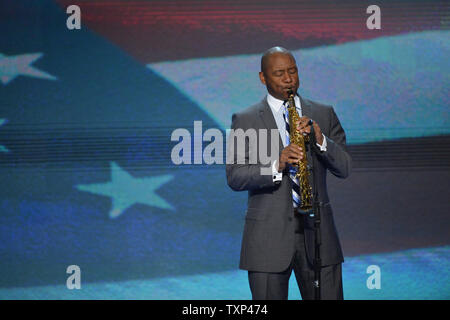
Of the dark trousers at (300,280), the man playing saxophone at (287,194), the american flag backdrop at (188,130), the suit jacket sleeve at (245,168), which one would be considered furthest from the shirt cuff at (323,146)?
the american flag backdrop at (188,130)

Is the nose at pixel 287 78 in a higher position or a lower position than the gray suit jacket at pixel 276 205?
higher

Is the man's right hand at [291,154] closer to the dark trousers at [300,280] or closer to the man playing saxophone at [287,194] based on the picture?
the man playing saxophone at [287,194]

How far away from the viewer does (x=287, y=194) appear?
127 inches

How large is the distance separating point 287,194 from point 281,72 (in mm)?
593

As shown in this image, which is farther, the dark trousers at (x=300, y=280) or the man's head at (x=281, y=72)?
the man's head at (x=281, y=72)

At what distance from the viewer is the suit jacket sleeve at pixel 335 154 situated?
3.15 meters

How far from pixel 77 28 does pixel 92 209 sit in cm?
129

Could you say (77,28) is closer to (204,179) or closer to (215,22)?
(215,22)

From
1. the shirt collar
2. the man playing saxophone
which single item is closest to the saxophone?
the man playing saxophone

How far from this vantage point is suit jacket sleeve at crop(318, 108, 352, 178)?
3.15 m

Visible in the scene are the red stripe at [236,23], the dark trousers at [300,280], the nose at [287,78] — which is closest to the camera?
the dark trousers at [300,280]

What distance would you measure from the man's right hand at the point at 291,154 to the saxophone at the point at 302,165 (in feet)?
0.27

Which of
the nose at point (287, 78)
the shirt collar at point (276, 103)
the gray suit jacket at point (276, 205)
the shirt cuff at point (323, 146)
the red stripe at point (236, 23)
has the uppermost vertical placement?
the red stripe at point (236, 23)

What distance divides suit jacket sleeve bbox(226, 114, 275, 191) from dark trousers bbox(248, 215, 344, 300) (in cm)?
30
